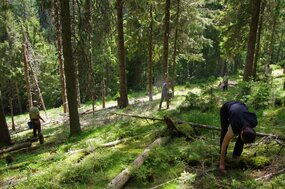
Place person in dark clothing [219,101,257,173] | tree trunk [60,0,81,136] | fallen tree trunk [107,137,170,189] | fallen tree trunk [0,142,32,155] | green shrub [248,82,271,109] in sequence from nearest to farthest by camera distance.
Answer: person in dark clothing [219,101,257,173]
fallen tree trunk [107,137,170,189]
tree trunk [60,0,81,136]
fallen tree trunk [0,142,32,155]
green shrub [248,82,271,109]

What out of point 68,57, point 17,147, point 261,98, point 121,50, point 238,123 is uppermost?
point 121,50

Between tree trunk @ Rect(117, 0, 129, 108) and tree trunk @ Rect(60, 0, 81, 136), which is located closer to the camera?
tree trunk @ Rect(60, 0, 81, 136)

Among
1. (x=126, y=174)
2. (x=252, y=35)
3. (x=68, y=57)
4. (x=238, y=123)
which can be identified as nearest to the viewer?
(x=238, y=123)

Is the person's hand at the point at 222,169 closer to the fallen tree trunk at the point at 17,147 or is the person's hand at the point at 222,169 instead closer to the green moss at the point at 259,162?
the green moss at the point at 259,162

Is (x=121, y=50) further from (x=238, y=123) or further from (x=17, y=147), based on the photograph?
(x=238, y=123)

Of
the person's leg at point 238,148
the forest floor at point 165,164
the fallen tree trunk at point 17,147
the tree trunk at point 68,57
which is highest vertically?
the tree trunk at point 68,57

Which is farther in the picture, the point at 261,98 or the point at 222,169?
the point at 261,98

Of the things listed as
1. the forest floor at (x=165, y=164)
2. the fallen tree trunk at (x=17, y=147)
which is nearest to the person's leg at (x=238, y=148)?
the forest floor at (x=165, y=164)

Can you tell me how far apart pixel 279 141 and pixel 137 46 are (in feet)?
55.4

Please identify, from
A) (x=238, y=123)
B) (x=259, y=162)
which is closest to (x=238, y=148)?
(x=259, y=162)

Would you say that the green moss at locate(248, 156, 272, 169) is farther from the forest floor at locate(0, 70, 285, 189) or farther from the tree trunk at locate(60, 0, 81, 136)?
the tree trunk at locate(60, 0, 81, 136)

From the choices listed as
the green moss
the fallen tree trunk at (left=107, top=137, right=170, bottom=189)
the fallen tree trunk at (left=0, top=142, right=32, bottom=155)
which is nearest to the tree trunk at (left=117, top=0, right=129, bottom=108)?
the fallen tree trunk at (left=0, top=142, right=32, bottom=155)

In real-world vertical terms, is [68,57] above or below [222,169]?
above

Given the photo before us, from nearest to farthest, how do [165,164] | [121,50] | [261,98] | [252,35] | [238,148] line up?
[238,148] < [165,164] < [261,98] < [252,35] < [121,50]
